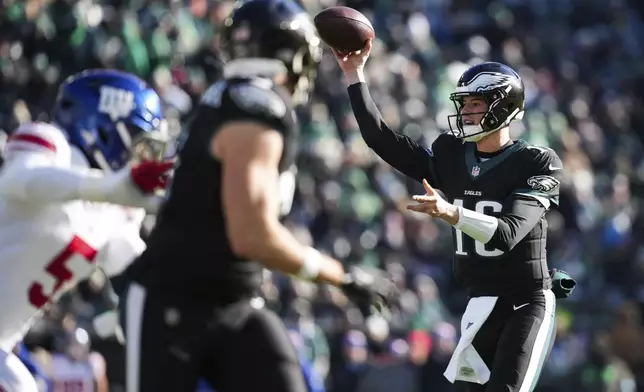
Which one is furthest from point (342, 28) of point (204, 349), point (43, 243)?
point (204, 349)

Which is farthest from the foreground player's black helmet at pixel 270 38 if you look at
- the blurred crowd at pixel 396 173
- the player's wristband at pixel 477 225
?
the blurred crowd at pixel 396 173

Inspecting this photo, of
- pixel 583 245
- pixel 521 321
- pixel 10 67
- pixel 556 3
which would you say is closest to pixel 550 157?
pixel 521 321

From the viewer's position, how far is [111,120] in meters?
5.37

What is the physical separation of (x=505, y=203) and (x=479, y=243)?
0.67 ft

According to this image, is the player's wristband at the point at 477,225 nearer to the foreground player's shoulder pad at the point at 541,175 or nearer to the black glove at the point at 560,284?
the foreground player's shoulder pad at the point at 541,175

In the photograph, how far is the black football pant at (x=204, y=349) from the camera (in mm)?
3846

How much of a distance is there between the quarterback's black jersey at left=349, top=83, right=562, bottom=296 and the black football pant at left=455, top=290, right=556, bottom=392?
0.22 feet

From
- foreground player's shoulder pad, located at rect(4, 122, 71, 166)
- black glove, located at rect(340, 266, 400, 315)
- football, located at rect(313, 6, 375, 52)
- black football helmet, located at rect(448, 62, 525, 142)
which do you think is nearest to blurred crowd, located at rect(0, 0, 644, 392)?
football, located at rect(313, 6, 375, 52)

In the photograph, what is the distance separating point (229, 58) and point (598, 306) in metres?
8.59

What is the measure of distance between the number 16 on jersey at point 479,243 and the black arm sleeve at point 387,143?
1.08 ft

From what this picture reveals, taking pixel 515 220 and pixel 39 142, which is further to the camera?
pixel 515 220

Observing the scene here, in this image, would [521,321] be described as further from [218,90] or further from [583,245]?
[583,245]

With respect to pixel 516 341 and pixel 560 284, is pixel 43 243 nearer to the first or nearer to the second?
pixel 516 341

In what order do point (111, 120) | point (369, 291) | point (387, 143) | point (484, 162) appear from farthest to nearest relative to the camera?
point (387, 143)
point (484, 162)
point (111, 120)
point (369, 291)
